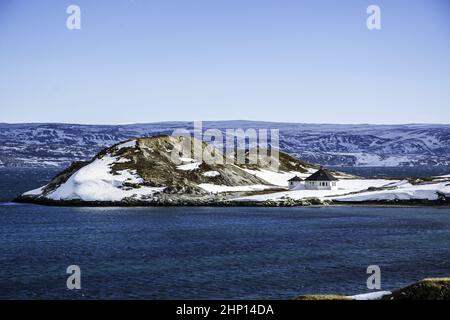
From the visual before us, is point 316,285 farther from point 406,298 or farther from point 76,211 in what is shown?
point 76,211

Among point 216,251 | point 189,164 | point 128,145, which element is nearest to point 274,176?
point 189,164

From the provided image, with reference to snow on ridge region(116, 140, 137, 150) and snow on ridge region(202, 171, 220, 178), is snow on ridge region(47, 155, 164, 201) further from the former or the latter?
snow on ridge region(202, 171, 220, 178)

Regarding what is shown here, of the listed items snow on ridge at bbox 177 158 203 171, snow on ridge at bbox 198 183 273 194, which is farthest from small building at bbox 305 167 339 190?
snow on ridge at bbox 177 158 203 171

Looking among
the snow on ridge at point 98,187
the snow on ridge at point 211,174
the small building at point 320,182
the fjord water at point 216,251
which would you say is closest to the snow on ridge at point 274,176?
the small building at point 320,182

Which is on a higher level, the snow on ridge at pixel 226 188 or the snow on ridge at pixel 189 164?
the snow on ridge at pixel 189 164

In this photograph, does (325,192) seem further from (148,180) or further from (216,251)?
(216,251)

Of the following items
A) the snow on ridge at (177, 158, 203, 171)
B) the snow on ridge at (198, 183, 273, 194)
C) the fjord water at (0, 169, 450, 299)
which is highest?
the snow on ridge at (177, 158, 203, 171)

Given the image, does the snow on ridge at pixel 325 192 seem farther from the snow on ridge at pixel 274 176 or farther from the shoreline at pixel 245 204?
the snow on ridge at pixel 274 176
